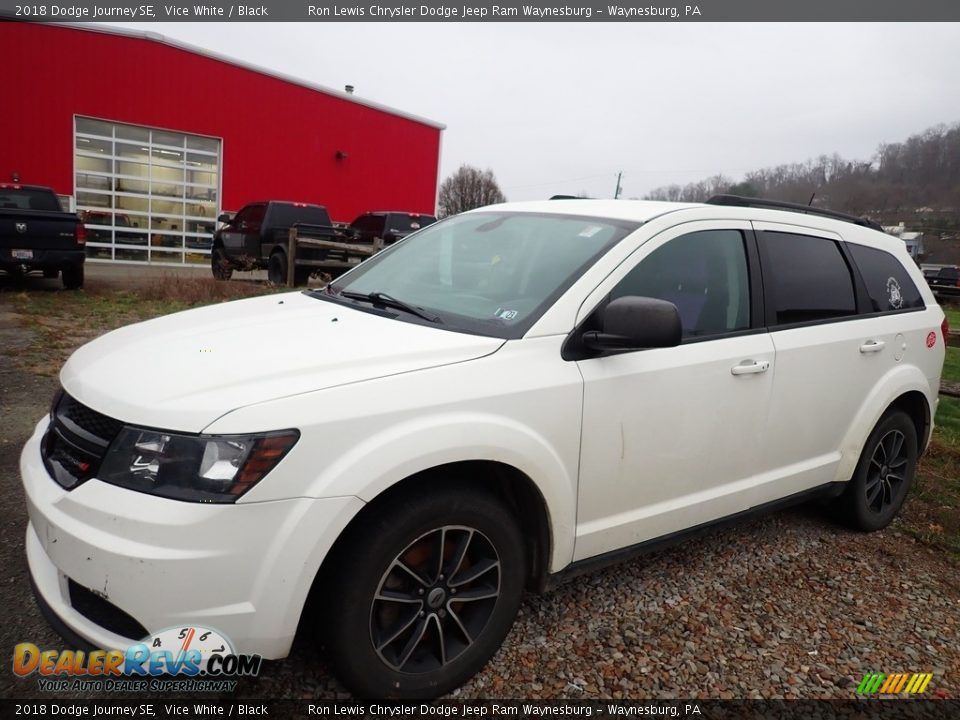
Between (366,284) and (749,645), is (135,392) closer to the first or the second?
(366,284)

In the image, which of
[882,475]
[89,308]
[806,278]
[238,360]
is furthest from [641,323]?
[89,308]

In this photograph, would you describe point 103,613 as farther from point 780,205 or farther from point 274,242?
point 274,242

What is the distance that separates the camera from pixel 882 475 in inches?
159

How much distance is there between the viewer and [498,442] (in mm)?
2285

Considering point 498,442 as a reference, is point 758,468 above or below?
below

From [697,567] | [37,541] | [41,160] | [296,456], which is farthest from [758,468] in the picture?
Result: [41,160]

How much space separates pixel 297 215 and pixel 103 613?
1391cm

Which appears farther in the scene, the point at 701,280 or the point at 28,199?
the point at 28,199

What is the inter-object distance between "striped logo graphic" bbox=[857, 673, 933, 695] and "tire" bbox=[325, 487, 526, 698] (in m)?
1.42

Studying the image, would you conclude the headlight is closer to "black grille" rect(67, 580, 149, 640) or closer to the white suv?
the white suv

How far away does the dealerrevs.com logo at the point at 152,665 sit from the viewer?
192 cm

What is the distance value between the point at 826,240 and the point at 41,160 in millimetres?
20066

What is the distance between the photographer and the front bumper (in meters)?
1.87

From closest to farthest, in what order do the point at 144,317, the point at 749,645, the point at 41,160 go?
1. the point at 749,645
2. the point at 144,317
3. the point at 41,160
